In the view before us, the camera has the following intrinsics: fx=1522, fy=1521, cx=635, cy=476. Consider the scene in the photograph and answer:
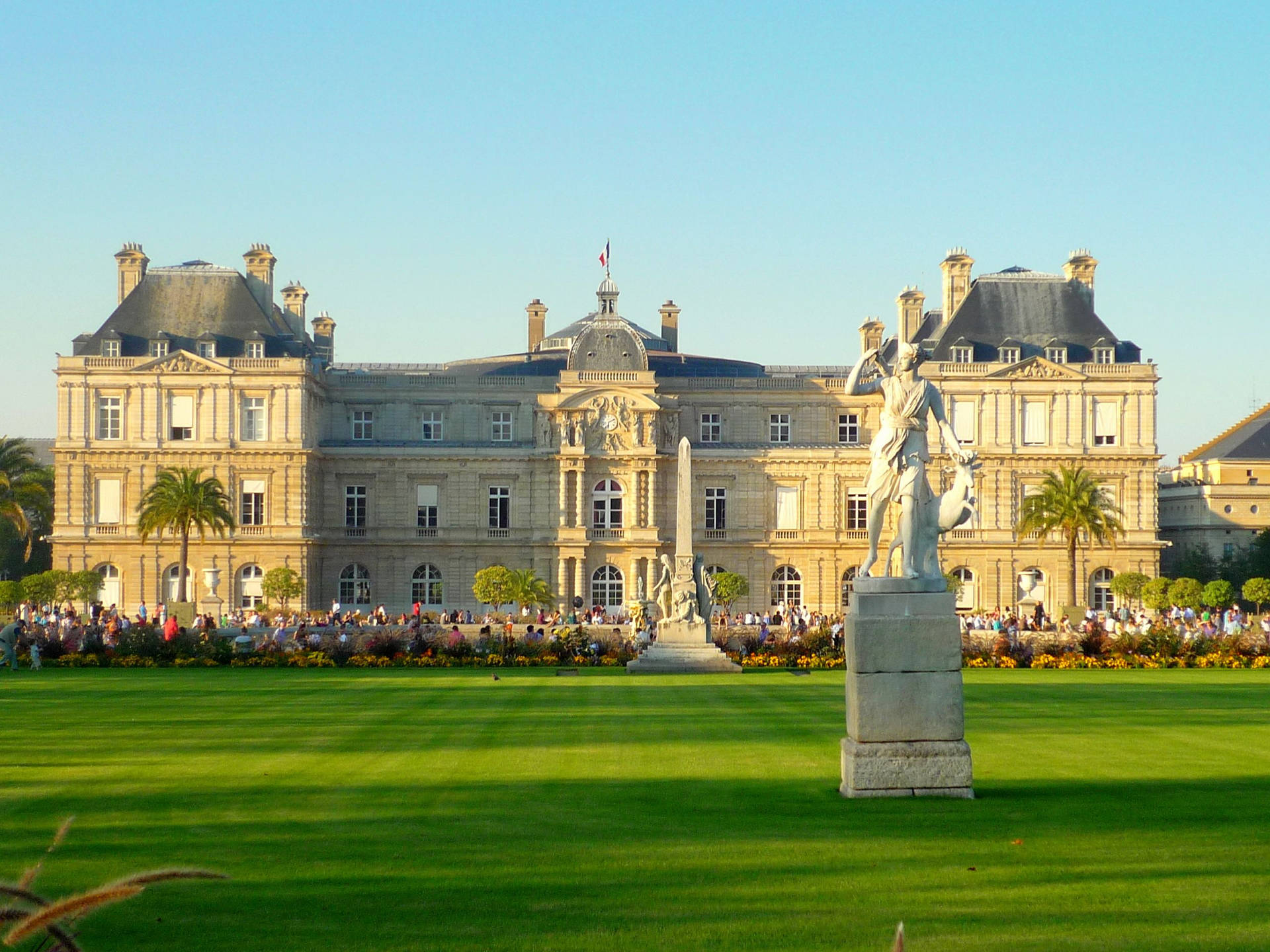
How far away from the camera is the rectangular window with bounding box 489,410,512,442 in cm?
8156

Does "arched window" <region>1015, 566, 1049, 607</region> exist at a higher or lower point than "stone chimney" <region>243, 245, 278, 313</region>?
lower

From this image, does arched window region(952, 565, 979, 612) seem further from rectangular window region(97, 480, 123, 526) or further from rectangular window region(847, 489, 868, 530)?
rectangular window region(97, 480, 123, 526)

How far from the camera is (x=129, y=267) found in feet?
258

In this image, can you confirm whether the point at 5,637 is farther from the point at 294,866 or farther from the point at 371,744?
the point at 294,866

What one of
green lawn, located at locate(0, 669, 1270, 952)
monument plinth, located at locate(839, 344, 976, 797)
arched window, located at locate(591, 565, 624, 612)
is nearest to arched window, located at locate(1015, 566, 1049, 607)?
arched window, located at locate(591, 565, 624, 612)

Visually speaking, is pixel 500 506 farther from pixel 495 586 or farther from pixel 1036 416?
pixel 1036 416

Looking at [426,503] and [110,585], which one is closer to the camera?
[110,585]

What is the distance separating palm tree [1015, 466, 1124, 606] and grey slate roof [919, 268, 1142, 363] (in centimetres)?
876

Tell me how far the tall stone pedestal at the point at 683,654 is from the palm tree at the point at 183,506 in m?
31.2

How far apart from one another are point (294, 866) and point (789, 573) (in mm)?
66028

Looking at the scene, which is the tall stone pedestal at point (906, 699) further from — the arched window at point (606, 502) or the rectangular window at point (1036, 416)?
the rectangular window at point (1036, 416)

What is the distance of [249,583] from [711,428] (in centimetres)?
2545

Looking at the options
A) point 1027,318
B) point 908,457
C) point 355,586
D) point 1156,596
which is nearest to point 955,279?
point 1027,318

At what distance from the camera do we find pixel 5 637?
3788 cm
